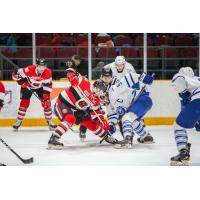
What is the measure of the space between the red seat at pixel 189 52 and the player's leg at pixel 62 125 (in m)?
0.87

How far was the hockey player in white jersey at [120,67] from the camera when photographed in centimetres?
541

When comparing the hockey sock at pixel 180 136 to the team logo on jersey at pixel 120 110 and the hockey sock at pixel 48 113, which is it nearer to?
the team logo on jersey at pixel 120 110

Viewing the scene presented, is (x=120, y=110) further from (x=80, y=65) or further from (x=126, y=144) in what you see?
(x=80, y=65)

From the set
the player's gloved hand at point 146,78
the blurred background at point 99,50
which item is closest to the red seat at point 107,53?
the blurred background at point 99,50

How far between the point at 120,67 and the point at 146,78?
0.20m

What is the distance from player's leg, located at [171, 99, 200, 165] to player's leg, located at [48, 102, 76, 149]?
2.59ft

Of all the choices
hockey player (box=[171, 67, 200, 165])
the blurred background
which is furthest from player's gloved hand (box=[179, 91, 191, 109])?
the blurred background

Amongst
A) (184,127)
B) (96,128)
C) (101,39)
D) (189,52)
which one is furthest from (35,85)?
(184,127)

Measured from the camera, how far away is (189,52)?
5340 mm

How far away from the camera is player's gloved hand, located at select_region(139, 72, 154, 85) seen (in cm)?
541

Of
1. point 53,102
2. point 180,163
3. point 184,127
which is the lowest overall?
point 180,163

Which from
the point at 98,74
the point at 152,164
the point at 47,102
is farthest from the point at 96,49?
the point at 152,164

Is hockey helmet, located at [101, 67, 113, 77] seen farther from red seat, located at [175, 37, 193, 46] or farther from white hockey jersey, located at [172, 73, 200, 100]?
white hockey jersey, located at [172, 73, 200, 100]

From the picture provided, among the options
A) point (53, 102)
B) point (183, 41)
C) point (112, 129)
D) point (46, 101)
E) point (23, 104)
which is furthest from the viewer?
point (23, 104)
